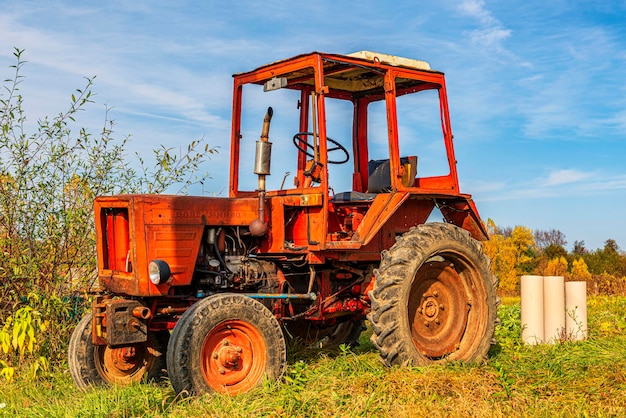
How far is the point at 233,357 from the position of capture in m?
5.63

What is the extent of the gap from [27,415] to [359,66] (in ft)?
13.4

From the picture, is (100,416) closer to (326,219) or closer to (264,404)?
(264,404)

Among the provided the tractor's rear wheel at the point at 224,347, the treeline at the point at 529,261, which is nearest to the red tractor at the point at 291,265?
the tractor's rear wheel at the point at 224,347

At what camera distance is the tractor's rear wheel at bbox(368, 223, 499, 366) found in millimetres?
6273

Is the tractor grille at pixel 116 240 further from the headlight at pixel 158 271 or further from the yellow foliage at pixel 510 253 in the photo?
the yellow foliage at pixel 510 253

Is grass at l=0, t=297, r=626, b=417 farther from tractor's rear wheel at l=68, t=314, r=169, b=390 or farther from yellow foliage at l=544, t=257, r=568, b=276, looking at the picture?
yellow foliage at l=544, t=257, r=568, b=276

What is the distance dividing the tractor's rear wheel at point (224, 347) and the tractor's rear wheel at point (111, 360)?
100cm

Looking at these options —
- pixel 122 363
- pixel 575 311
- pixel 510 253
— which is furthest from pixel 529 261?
pixel 122 363

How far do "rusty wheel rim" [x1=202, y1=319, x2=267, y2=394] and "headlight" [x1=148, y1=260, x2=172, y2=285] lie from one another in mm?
648

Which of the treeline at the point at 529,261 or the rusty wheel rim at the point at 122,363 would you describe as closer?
the rusty wheel rim at the point at 122,363

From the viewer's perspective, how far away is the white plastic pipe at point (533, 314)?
336 inches

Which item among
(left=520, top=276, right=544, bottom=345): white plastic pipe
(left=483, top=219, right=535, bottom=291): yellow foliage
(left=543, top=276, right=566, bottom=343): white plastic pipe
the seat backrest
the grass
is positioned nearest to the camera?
the grass

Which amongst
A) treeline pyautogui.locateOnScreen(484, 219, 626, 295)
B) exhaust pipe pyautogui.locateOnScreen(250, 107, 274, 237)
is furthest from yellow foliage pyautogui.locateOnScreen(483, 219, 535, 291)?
exhaust pipe pyautogui.locateOnScreen(250, 107, 274, 237)

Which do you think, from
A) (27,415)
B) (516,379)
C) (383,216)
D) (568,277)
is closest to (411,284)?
(383,216)
